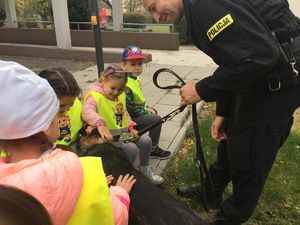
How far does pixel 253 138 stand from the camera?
2.25 meters

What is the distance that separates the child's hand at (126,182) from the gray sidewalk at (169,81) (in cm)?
143

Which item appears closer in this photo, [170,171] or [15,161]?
[15,161]

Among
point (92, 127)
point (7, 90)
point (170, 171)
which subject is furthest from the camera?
point (170, 171)

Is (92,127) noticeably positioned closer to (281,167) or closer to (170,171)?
(170,171)

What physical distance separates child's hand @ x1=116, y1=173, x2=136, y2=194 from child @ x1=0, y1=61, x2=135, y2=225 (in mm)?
274

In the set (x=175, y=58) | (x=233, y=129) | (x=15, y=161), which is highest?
(x=15, y=161)

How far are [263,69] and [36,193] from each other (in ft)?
4.16

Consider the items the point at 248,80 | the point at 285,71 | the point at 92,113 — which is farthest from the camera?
the point at 92,113

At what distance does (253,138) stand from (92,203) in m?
1.21

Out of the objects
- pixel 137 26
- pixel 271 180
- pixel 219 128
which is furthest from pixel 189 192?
pixel 137 26

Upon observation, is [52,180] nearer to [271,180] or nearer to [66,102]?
[66,102]

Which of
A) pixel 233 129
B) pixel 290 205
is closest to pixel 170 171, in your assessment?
pixel 290 205

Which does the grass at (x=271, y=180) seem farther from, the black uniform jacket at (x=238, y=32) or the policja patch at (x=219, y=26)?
the policja patch at (x=219, y=26)

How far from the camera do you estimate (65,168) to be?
141cm
